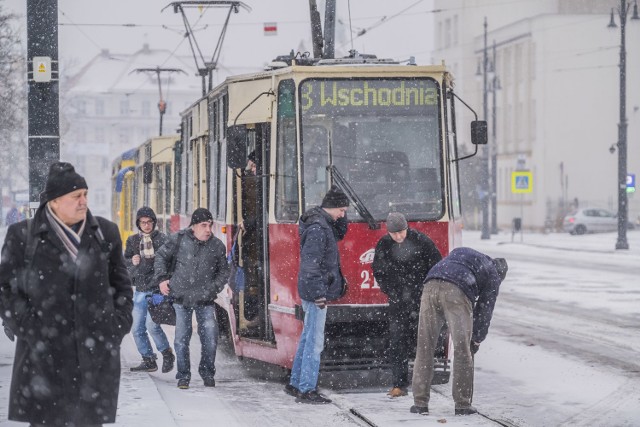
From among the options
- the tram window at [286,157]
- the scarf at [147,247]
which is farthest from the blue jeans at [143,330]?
the tram window at [286,157]

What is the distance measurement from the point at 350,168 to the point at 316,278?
152 centimetres

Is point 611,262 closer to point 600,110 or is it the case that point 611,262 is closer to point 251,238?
point 251,238

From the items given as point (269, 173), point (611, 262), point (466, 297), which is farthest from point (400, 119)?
point (611, 262)

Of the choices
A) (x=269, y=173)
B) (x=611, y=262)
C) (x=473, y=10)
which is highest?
(x=473, y=10)

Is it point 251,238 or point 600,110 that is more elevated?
point 600,110

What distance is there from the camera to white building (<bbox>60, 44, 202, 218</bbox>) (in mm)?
126062

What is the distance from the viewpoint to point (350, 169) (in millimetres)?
11617

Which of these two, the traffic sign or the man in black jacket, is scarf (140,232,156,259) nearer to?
the man in black jacket

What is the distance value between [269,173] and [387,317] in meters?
1.75

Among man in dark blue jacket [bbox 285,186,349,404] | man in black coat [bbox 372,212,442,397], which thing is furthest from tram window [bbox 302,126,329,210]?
man in black coat [bbox 372,212,442,397]

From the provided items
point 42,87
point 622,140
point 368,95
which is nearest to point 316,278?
point 368,95

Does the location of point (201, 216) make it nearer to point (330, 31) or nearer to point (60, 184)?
point (60, 184)

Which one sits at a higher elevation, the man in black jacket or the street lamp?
the street lamp

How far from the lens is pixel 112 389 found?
6.03 meters
